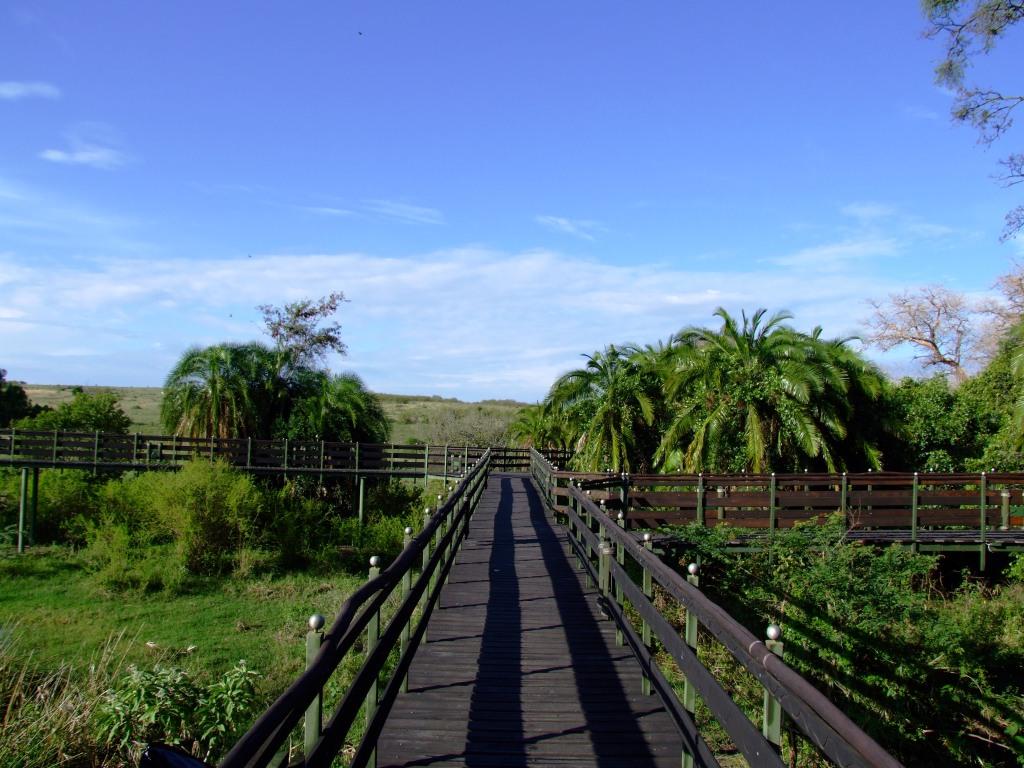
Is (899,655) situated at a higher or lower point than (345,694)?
lower

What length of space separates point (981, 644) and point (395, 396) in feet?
408

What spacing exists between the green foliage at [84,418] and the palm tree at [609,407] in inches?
971

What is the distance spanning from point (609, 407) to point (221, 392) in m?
17.0

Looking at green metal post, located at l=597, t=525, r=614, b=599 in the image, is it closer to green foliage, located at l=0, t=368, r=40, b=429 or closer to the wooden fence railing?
the wooden fence railing

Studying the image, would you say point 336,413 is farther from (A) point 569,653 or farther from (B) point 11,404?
(A) point 569,653

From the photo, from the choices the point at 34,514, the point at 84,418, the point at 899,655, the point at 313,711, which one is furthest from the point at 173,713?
the point at 84,418

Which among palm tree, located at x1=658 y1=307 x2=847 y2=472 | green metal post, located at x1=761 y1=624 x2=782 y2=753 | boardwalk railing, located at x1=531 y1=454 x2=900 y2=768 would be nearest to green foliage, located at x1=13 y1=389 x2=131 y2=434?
palm tree, located at x1=658 y1=307 x2=847 y2=472

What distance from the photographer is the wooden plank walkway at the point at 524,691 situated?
15.3 feet

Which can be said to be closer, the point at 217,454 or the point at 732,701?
the point at 732,701

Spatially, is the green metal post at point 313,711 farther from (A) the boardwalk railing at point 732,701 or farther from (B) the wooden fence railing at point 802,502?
(B) the wooden fence railing at point 802,502

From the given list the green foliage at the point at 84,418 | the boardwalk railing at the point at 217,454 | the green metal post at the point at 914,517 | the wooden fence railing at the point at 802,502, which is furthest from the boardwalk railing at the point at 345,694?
the green foliage at the point at 84,418

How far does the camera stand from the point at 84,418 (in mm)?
40531

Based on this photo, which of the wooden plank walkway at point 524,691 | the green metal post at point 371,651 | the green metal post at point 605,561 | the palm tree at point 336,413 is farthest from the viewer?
the palm tree at point 336,413

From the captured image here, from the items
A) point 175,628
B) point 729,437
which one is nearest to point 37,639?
point 175,628
